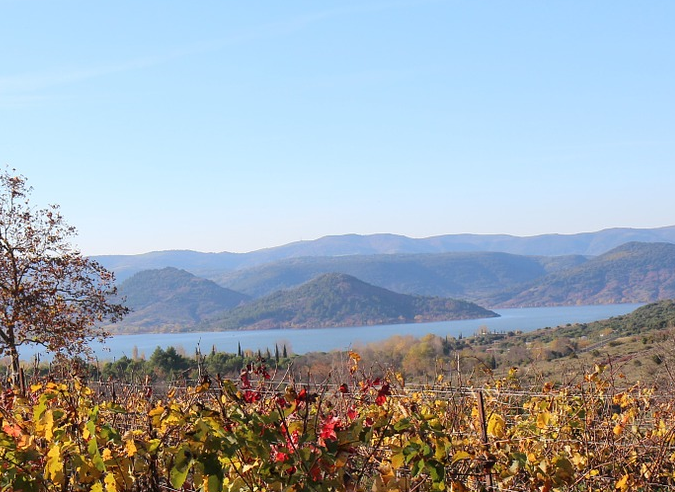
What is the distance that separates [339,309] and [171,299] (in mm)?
43161

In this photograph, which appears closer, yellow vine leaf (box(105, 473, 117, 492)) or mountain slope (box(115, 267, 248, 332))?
yellow vine leaf (box(105, 473, 117, 492))

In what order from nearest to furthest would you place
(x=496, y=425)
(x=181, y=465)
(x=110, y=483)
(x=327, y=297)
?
1. (x=181, y=465)
2. (x=110, y=483)
3. (x=496, y=425)
4. (x=327, y=297)

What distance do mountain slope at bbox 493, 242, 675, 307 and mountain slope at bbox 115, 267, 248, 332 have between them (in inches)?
3011

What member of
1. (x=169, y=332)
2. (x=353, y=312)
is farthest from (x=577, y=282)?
(x=169, y=332)

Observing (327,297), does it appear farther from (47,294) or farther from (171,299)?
(47,294)

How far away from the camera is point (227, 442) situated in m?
2.40

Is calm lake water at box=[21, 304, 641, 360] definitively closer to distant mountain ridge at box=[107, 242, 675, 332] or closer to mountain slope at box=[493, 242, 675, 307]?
distant mountain ridge at box=[107, 242, 675, 332]

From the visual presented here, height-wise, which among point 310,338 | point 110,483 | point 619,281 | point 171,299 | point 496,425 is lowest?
point 310,338

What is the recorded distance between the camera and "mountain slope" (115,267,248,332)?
15612cm

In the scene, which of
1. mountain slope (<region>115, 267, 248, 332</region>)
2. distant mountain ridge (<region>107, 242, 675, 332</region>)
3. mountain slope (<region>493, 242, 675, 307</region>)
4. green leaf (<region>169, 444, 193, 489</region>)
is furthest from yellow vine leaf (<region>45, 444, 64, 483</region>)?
mountain slope (<region>493, 242, 675, 307</region>)

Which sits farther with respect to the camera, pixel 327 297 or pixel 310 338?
pixel 327 297

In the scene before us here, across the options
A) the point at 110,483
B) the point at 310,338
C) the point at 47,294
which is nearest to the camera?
the point at 110,483

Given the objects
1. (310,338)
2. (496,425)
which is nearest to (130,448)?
(496,425)

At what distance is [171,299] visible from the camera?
172750mm
